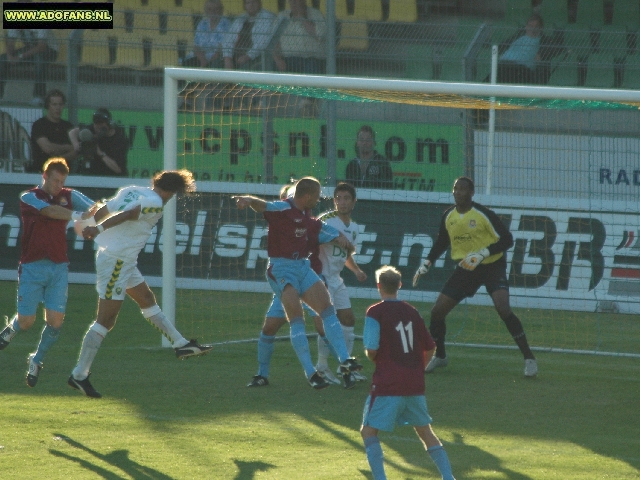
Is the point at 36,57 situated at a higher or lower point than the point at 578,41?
lower

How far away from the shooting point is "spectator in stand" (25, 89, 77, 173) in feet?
48.9

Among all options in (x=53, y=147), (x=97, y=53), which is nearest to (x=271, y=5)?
(x=97, y=53)

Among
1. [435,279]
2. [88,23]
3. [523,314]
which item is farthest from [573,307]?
[88,23]

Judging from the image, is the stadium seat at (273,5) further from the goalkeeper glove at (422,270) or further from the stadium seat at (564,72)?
the goalkeeper glove at (422,270)

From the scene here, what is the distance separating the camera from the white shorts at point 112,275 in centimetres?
755

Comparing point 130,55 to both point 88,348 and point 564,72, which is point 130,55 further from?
point 88,348

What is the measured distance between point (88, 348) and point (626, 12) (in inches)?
631

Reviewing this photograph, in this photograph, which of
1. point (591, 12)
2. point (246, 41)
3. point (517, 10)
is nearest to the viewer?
point (246, 41)

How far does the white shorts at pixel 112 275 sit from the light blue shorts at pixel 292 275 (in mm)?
1207

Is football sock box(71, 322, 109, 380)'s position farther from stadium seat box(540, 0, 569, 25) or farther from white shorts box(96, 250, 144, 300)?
stadium seat box(540, 0, 569, 25)

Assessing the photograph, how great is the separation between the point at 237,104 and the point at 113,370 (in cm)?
591

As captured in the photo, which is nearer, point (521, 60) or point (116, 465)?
point (116, 465)

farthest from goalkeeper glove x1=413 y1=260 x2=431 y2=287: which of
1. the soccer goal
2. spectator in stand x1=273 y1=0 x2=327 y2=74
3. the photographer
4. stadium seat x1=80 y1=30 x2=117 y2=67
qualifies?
stadium seat x1=80 y1=30 x2=117 y2=67

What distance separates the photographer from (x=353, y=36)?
15609 millimetres
